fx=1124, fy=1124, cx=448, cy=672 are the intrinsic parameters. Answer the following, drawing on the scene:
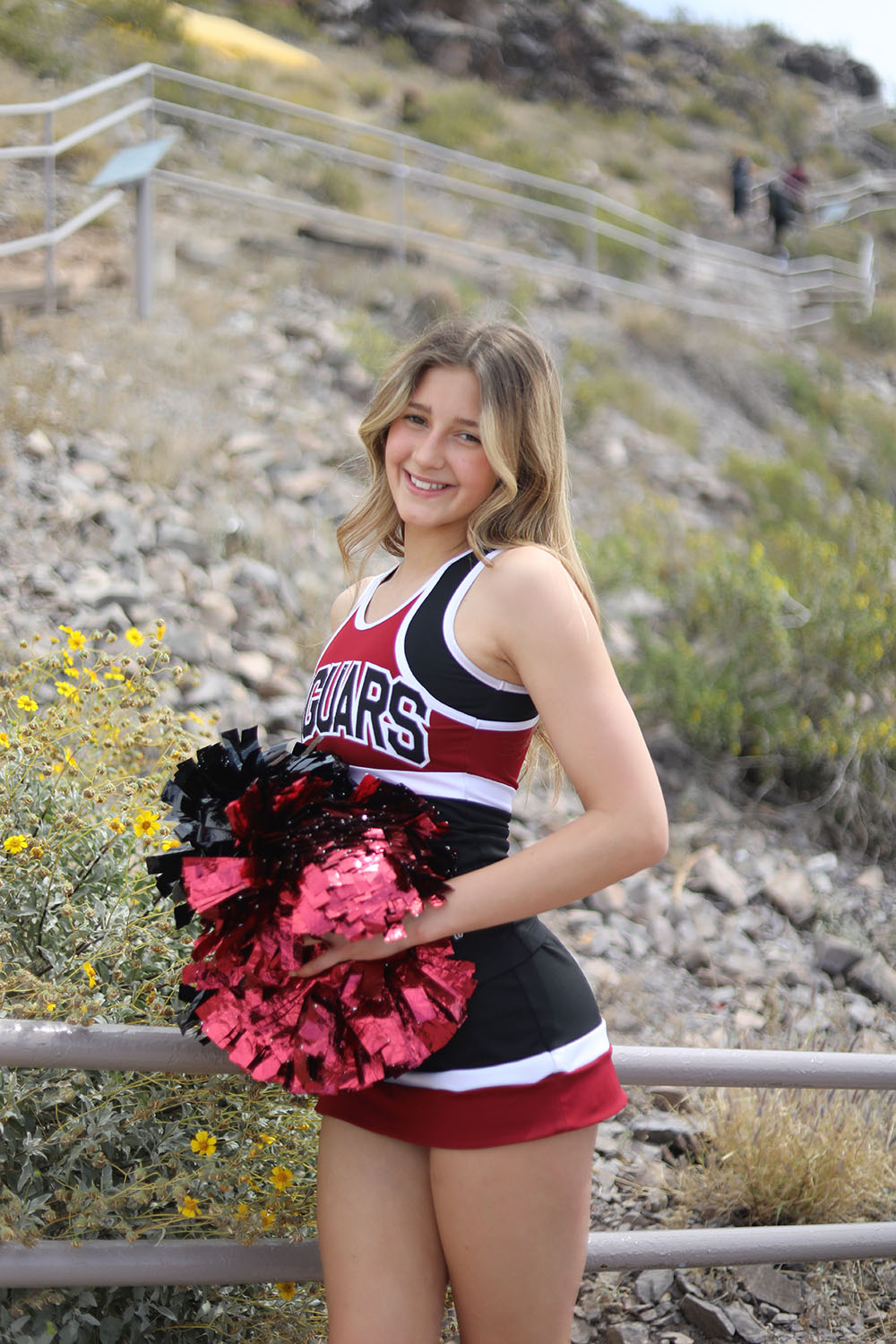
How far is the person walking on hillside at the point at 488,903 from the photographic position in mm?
1532

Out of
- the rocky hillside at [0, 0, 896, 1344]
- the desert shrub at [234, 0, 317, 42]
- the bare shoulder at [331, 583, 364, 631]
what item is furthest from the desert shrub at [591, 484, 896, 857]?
the desert shrub at [234, 0, 317, 42]

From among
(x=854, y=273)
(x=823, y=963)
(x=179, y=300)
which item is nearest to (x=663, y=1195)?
(x=823, y=963)

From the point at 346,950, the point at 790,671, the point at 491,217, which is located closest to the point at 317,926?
the point at 346,950

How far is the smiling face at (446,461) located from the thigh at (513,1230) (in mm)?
924

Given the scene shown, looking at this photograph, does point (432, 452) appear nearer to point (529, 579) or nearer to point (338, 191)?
point (529, 579)

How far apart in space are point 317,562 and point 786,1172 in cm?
440

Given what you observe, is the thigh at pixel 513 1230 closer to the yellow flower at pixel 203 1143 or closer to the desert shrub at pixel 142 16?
the yellow flower at pixel 203 1143

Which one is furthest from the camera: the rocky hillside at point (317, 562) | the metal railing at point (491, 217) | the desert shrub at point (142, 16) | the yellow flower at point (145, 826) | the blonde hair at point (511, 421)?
the desert shrub at point (142, 16)

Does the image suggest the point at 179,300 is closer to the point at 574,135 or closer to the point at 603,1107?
the point at 603,1107

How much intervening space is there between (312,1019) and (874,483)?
11864 mm

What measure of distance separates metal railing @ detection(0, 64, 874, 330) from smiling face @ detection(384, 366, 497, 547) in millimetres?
7113

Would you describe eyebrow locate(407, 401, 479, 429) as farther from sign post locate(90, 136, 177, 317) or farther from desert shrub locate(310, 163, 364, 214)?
desert shrub locate(310, 163, 364, 214)

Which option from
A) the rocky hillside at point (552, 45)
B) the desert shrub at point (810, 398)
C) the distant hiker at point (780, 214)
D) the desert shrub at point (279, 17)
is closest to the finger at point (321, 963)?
the desert shrub at point (810, 398)

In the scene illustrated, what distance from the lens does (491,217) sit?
15836mm
